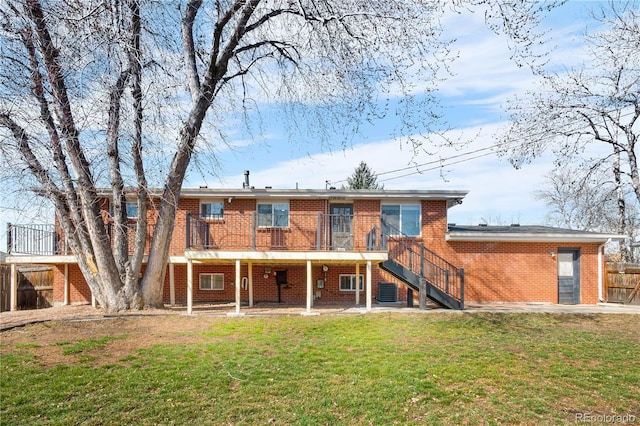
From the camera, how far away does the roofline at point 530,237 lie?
14883 millimetres

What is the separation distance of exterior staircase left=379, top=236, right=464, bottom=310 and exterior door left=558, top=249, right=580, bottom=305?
3.57 metres

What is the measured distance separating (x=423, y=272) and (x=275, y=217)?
513 centimetres

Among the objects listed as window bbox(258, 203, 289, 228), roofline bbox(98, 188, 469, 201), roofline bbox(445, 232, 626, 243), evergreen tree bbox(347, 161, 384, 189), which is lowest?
roofline bbox(445, 232, 626, 243)

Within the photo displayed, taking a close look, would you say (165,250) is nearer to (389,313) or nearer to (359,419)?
(389,313)

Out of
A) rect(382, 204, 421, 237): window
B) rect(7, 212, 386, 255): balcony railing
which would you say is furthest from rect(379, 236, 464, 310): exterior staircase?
Answer: rect(7, 212, 386, 255): balcony railing

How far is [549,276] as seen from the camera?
1527 centimetres

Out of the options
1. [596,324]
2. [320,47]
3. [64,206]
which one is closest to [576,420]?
[596,324]

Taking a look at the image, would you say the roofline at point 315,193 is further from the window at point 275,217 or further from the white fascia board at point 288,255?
the white fascia board at point 288,255

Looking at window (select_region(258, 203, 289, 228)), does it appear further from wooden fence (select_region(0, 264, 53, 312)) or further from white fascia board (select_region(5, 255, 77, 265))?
wooden fence (select_region(0, 264, 53, 312))

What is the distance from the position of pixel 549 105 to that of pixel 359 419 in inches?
451

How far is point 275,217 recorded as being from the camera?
595 inches

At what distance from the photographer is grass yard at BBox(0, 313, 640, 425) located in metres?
5.86

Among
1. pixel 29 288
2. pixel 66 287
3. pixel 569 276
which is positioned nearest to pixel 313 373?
pixel 66 287

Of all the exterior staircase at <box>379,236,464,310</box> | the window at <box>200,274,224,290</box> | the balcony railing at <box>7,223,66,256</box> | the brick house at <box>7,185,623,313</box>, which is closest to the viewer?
the exterior staircase at <box>379,236,464,310</box>
